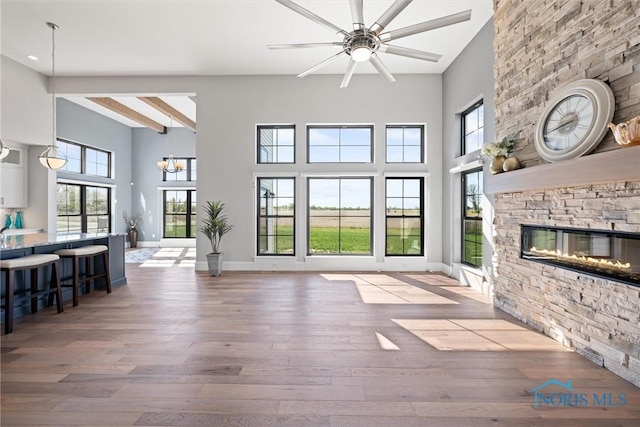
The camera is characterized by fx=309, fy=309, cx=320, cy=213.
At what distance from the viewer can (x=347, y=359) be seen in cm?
258

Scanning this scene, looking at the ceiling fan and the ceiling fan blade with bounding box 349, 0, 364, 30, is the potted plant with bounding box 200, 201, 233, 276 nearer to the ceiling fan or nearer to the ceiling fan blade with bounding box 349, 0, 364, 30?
the ceiling fan

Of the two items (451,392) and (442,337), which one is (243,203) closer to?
(442,337)

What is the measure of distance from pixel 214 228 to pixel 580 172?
5350mm

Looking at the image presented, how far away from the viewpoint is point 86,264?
4582 mm

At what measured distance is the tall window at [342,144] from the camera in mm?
6258

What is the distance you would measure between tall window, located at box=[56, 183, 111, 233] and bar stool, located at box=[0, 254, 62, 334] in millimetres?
4968

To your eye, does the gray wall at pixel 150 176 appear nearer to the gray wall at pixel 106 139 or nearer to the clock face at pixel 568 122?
the gray wall at pixel 106 139

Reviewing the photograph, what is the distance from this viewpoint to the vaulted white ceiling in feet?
13.4

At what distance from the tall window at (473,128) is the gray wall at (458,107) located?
Result: 0.11 metres

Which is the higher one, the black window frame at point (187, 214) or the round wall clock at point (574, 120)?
the round wall clock at point (574, 120)

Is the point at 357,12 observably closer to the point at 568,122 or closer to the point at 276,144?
the point at 568,122

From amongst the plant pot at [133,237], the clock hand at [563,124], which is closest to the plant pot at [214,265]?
the clock hand at [563,124]

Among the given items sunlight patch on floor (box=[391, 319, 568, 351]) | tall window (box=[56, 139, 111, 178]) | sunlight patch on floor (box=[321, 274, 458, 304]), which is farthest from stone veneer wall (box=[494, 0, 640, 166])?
tall window (box=[56, 139, 111, 178])

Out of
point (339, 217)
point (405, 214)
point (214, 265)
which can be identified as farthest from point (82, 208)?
point (405, 214)
